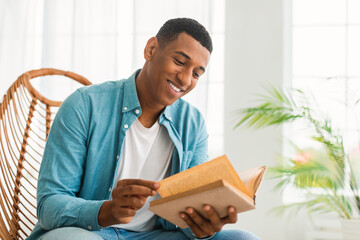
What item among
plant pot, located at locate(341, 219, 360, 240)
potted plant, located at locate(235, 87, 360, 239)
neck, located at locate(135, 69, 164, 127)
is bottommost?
plant pot, located at locate(341, 219, 360, 240)

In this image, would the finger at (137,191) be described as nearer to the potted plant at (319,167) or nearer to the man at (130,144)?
the man at (130,144)

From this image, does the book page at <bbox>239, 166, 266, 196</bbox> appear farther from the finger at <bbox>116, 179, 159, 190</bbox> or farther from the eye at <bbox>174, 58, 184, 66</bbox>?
the eye at <bbox>174, 58, 184, 66</bbox>

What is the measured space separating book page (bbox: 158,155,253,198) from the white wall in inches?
64.0

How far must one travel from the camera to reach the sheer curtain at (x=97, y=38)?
2.64m

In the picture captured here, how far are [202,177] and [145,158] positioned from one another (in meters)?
0.46

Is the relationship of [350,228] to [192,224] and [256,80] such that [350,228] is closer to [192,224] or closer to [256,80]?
[256,80]

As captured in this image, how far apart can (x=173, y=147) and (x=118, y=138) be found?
0.64 ft

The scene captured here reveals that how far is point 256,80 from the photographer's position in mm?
2559

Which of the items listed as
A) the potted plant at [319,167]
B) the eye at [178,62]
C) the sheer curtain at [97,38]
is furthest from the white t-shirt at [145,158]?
the sheer curtain at [97,38]

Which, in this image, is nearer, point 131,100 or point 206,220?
point 206,220

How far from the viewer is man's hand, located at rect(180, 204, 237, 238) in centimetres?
102

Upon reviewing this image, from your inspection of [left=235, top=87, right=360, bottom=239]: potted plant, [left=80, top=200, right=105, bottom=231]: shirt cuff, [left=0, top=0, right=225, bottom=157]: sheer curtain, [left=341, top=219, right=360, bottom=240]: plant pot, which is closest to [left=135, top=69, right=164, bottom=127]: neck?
[left=80, top=200, right=105, bottom=231]: shirt cuff

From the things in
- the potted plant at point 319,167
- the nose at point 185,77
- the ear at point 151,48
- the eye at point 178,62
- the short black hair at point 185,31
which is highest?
the short black hair at point 185,31

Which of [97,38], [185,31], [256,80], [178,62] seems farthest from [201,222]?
[97,38]
